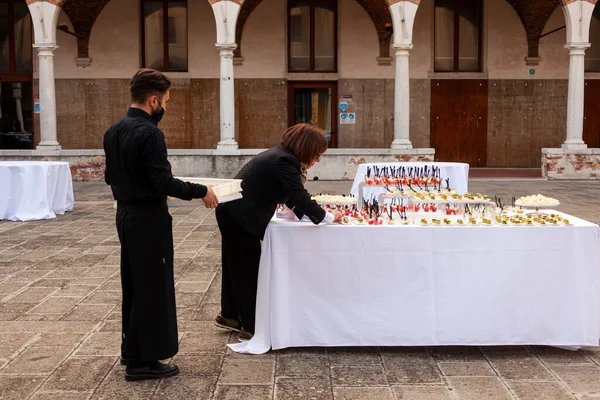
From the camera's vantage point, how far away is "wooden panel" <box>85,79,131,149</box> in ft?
67.4

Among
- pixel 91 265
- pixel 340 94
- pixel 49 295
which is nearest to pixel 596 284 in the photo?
pixel 49 295

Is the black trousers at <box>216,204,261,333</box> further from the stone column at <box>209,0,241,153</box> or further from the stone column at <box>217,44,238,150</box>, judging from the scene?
the stone column at <box>217,44,238,150</box>

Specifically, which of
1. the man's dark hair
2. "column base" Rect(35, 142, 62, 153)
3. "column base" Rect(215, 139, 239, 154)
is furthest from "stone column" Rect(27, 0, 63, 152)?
the man's dark hair

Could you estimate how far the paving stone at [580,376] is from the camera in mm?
4223

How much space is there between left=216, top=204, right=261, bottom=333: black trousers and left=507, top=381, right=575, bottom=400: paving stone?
1.83 metres

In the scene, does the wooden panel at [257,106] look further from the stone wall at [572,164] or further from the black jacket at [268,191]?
the black jacket at [268,191]

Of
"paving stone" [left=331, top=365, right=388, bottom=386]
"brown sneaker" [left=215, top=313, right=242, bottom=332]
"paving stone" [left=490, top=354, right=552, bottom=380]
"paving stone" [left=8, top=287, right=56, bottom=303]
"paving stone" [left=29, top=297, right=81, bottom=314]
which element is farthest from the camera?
"paving stone" [left=8, top=287, right=56, bottom=303]

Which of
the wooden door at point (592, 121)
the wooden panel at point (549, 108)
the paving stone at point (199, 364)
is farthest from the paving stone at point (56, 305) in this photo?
the wooden door at point (592, 121)

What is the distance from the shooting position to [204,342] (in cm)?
513

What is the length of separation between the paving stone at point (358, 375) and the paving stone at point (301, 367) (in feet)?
0.27

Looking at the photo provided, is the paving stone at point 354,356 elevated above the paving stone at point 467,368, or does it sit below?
above

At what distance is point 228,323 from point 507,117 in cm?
1692

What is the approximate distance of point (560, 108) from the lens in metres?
20.7

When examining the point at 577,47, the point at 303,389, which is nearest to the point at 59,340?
the point at 303,389
